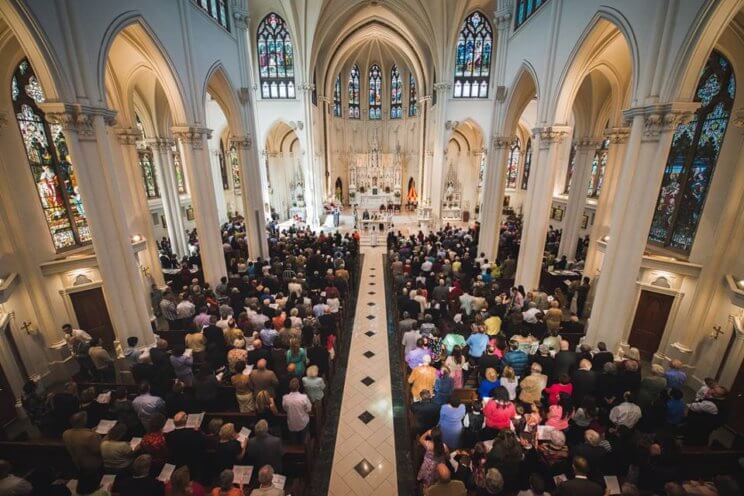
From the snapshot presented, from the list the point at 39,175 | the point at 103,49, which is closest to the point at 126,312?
the point at 39,175

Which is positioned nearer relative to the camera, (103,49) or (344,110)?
(103,49)

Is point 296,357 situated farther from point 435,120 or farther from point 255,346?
point 435,120

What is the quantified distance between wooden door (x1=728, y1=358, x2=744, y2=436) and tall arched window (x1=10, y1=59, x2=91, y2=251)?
1374cm

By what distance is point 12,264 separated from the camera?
6590 mm

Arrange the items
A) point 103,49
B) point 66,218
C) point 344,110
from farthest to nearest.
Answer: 1. point 344,110
2. point 66,218
3. point 103,49

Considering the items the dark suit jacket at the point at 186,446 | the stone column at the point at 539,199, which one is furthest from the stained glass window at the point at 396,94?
the dark suit jacket at the point at 186,446

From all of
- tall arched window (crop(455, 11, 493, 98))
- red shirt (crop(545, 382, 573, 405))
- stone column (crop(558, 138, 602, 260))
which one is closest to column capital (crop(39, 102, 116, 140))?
red shirt (crop(545, 382, 573, 405))

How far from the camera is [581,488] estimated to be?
3.26m

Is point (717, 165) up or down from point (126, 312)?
up

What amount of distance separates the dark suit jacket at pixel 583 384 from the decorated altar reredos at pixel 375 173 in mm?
26652

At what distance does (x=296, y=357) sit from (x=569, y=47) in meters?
9.83

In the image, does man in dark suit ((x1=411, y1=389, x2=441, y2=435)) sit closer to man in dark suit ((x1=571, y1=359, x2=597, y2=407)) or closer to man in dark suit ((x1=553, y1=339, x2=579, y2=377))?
man in dark suit ((x1=571, y1=359, x2=597, y2=407))

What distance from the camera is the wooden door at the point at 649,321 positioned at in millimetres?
7676

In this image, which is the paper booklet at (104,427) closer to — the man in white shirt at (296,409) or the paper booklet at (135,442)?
the paper booklet at (135,442)
